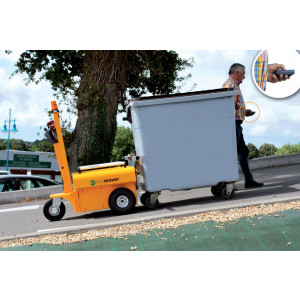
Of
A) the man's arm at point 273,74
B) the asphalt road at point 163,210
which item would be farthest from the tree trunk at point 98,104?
the man's arm at point 273,74

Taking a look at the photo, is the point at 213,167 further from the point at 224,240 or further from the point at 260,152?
the point at 260,152

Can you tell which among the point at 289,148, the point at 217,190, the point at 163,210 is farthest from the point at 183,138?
the point at 289,148

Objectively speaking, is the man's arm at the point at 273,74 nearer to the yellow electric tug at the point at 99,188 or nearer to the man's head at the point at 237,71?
the man's head at the point at 237,71

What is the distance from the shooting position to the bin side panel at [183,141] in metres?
5.86

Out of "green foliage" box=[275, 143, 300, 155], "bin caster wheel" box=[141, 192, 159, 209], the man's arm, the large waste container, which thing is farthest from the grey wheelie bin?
"green foliage" box=[275, 143, 300, 155]

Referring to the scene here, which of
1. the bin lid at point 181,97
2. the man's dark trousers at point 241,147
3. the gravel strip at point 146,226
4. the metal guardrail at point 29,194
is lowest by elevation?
the gravel strip at point 146,226

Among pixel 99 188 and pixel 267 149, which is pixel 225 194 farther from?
pixel 267 149

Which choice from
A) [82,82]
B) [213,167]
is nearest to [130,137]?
[82,82]

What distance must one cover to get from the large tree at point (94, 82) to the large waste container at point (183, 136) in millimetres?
6590

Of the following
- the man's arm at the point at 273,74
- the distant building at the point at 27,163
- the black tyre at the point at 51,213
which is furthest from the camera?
the distant building at the point at 27,163

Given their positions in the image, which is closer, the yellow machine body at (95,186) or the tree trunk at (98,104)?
the yellow machine body at (95,186)

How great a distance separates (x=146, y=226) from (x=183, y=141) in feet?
5.86

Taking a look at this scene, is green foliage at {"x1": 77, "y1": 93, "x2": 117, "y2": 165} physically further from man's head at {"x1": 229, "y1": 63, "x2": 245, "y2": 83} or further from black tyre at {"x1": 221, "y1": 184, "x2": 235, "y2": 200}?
black tyre at {"x1": 221, "y1": 184, "x2": 235, "y2": 200}

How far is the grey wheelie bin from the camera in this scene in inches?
231
